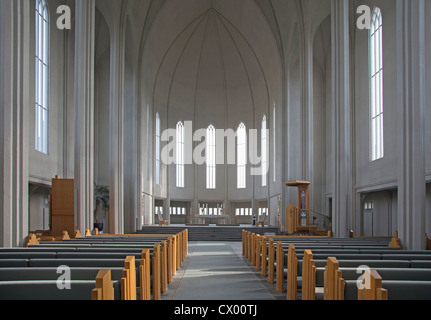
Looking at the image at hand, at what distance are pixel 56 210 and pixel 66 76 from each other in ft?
33.5

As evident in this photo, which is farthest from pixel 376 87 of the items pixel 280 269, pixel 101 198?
pixel 101 198

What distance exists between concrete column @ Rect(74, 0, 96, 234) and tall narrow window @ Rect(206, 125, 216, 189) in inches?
878

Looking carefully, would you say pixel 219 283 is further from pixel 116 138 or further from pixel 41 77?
pixel 41 77

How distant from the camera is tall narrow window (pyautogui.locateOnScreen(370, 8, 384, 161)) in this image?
19719 millimetres

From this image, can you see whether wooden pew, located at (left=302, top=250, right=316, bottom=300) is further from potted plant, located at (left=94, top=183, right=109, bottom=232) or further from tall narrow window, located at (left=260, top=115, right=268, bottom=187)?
tall narrow window, located at (left=260, top=115, right=268, bottom=187)

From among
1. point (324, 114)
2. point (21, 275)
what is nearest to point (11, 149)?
point (21, 275)

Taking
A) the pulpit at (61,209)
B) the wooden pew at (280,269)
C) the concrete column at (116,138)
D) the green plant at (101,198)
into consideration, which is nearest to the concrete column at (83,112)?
the pulpit at (61,209)

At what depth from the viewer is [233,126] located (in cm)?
3738

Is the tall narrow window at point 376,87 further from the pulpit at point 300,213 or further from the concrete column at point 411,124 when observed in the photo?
the concrete column at point 411,124

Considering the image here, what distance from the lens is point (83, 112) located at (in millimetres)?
15234

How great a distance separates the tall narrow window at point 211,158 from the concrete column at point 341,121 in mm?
21524

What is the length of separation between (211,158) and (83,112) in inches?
906

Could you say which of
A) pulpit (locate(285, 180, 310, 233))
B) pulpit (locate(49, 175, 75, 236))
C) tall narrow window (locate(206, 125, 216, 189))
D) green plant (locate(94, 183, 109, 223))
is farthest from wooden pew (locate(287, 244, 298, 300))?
tall narrow window (locate(206, 125, 216, 189))
